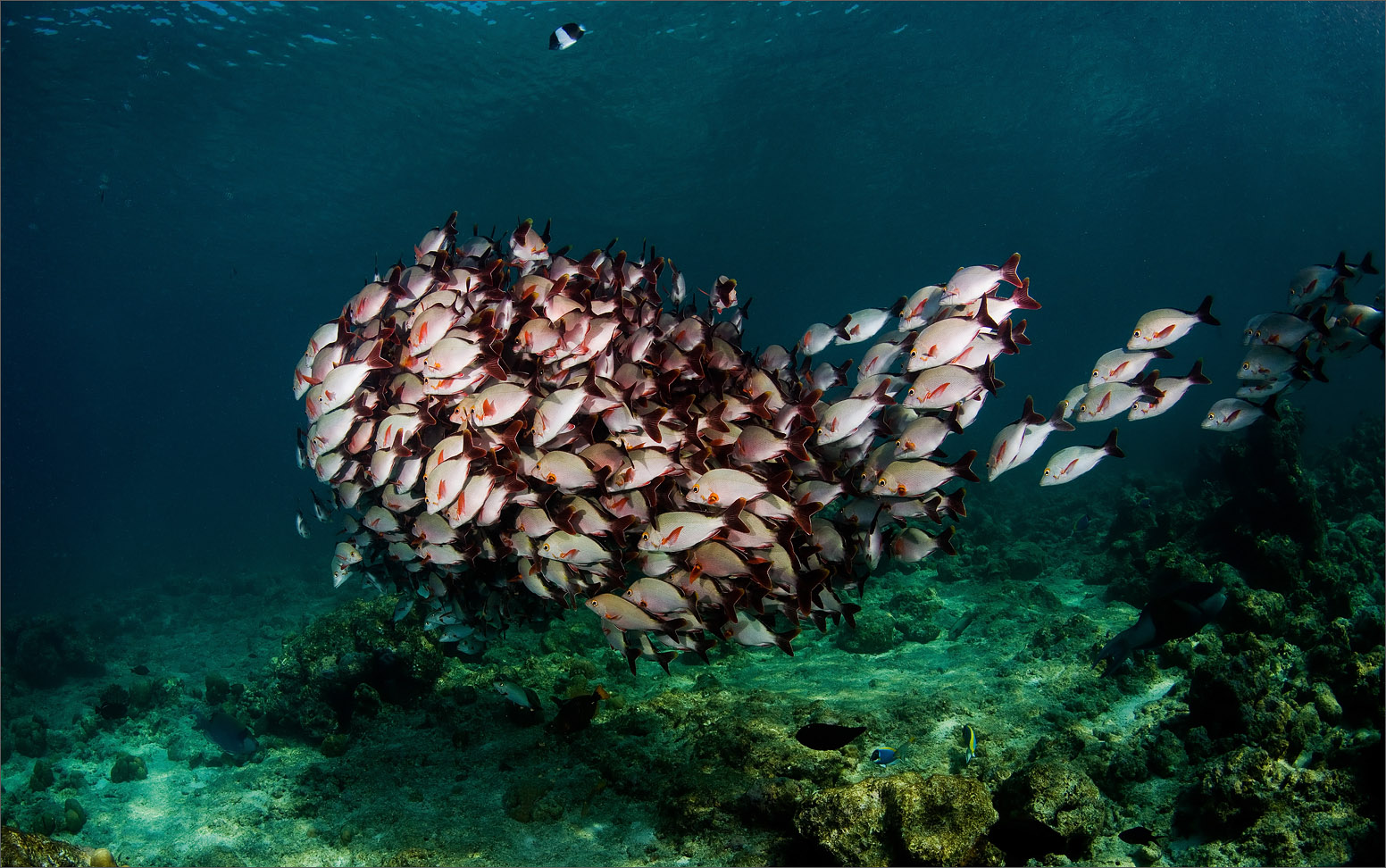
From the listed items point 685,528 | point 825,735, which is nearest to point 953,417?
point 685,528

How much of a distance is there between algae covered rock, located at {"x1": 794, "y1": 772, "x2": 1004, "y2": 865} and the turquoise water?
11037 millimetres

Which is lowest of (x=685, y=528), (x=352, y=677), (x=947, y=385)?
(x=352, y=677)

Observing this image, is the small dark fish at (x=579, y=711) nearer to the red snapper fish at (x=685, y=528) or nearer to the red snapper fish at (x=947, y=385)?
the red snapper fish at (x=685, y=528)

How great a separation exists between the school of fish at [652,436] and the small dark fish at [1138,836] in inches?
82.7

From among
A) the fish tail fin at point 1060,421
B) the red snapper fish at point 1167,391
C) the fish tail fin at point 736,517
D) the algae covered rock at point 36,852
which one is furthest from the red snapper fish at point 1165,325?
the algae covered rock at point 36,852

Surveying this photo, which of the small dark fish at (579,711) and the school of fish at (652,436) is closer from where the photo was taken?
the school of fish at (652,436)

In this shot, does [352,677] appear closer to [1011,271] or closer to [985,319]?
[985,319]

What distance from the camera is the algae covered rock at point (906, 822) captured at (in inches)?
141

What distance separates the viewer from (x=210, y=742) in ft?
28.2

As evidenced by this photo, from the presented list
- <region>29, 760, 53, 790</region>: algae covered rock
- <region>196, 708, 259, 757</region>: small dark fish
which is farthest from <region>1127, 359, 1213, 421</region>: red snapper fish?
<region>29, 760, 53, 790</region>: algae covered rock

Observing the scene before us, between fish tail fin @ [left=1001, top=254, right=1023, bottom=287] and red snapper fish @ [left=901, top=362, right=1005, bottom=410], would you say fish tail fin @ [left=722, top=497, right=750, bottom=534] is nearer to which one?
red snapper fish @ [left=901, top=362, right=1005, bottom=410]

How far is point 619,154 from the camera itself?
3250 centimetres

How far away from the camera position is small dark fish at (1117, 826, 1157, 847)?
12.6 ft

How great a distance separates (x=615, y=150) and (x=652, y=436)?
107 feet
